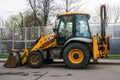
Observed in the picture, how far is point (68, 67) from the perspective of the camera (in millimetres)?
15953

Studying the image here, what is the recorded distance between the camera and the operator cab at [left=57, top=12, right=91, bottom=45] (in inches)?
648

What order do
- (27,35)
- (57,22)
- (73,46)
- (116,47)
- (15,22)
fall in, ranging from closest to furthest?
(73,46), (57,22), (116,47), (27,35), (15,22)

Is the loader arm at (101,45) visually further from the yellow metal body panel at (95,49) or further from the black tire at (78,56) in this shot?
the black tire at (78,56)

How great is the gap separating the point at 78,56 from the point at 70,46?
0.68 m

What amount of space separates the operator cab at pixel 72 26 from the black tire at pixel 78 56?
802 mm

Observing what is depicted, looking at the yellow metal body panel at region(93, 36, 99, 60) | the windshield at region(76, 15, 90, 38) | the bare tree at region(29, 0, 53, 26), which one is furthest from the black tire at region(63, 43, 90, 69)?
the bare tree at region(29, 0, 53, 26)

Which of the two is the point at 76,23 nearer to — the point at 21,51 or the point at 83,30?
the point at 83,30

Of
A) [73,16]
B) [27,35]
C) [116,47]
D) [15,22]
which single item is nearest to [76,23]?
[73,16]

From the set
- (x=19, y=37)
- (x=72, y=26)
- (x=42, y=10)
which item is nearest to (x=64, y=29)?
(x=72, y=26)

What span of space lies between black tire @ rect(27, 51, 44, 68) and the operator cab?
4.53 feet

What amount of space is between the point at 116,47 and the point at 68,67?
32.6 feet

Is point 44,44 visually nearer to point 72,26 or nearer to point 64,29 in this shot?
point 64,29

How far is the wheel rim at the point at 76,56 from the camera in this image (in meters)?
15.7

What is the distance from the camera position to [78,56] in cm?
1584
